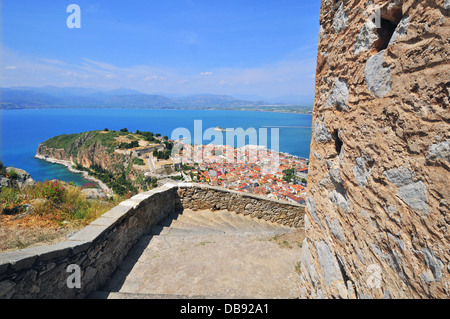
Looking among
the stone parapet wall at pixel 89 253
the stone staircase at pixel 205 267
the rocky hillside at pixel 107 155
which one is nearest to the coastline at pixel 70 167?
the rocky hillside at pixel 107 155

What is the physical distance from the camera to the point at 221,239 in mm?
4395

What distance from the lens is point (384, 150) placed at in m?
1.43

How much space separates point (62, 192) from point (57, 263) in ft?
8.08

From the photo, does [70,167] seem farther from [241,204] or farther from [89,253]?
[89,253]

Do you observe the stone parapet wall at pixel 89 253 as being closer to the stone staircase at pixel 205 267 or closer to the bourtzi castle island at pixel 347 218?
the bourtzi castle island at pixel 347 218

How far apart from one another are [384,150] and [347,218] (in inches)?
27.6

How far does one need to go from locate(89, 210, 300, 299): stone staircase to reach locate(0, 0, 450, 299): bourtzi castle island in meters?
0.02

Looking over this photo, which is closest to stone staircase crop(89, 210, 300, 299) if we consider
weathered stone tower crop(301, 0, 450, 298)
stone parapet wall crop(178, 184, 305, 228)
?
weathered stone tower crop(301, 0, 450, 298)

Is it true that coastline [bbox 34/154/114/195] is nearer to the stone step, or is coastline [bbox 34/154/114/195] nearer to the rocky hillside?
the rocky hillside

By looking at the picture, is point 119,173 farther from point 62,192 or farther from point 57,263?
point 57,263

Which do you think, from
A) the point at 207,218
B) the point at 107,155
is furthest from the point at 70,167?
the point at 207,218

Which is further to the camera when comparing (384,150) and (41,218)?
(41,218)

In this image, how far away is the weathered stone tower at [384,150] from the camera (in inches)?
42.8
